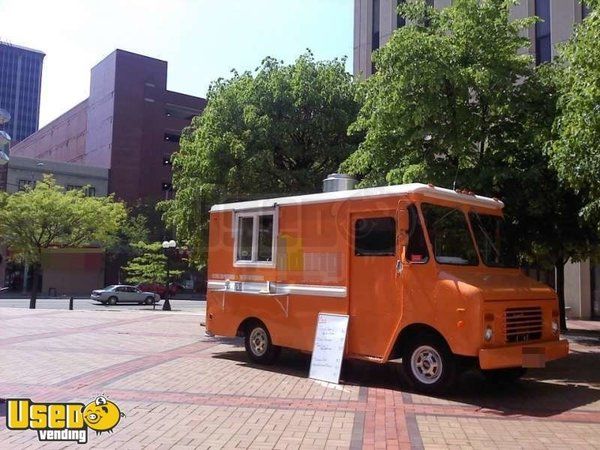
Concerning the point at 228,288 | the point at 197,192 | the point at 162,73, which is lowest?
the point at 228,288

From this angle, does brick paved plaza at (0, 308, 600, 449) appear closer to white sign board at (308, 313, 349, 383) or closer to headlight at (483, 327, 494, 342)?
white sign board at (308, 313, 349, 383)

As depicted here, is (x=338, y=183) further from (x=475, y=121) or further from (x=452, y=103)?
(x=475, y=121)

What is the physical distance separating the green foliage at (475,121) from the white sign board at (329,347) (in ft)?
10.5

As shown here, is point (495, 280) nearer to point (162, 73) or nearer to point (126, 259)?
point (126, 259)

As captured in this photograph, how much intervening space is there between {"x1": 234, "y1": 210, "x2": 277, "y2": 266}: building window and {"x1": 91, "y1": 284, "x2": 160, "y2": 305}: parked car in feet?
91.9

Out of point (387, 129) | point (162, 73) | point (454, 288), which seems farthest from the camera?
point (162, 73)

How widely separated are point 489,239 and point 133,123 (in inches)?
2151

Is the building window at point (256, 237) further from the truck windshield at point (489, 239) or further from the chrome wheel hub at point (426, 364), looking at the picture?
the truck windshield at point (489, 239)

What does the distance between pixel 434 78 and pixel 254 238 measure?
4507 mm

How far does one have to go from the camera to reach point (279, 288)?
10.4 m

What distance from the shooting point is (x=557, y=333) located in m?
8.80

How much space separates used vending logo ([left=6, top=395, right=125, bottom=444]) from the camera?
19.9ft

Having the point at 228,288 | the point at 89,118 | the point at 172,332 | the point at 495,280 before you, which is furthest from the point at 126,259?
the point at 495,280

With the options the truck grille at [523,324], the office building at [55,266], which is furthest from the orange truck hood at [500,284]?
the office building at [55,266]
